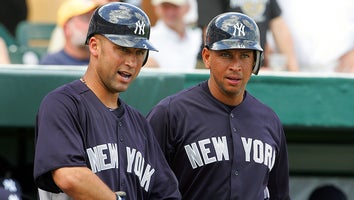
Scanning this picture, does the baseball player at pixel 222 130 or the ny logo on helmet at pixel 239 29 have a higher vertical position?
the ny logo on helmet at pixel 239 29

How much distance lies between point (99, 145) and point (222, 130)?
870mm

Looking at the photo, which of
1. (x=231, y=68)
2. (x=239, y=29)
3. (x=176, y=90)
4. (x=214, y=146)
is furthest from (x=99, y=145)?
(x=176, y=90)

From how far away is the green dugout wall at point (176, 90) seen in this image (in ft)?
18.3

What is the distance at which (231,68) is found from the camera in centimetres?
451

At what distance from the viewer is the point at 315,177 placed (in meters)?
7.05

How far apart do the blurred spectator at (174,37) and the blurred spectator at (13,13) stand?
70.7 inches

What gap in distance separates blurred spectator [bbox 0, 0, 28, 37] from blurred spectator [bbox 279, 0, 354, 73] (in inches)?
129

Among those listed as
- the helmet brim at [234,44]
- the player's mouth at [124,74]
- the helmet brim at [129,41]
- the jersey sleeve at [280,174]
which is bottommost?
the jersey sleeve at [280,174]

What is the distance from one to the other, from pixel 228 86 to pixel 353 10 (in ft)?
9.02

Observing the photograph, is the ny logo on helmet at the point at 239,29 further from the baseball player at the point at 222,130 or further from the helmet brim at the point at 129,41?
the helmet brim at the point at 129,41

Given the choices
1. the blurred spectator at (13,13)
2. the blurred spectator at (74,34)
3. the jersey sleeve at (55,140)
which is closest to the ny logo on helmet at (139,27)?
the jersey sleeve at (55,140)

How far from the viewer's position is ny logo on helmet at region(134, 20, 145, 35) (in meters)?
4.04

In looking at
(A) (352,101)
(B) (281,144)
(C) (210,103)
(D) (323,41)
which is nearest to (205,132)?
(C) (210,103)

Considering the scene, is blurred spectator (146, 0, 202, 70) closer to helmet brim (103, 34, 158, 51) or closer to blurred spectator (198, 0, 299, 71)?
blurred spectator (198, 0, 299, 71)
